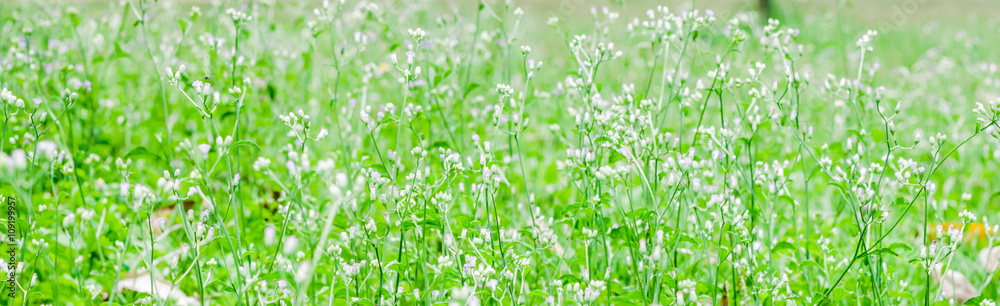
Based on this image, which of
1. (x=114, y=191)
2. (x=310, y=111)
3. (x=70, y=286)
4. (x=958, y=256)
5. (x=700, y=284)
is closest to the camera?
(x=114, y=191)

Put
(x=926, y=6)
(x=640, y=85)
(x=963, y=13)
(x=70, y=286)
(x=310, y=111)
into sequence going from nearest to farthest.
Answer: (x=70, y=286) < (x=310, y=111) < (x=640, y=85) < (x=963, y=13) < (x=926, y=6)

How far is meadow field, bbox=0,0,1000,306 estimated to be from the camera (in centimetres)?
172

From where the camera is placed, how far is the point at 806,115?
13.4 ft

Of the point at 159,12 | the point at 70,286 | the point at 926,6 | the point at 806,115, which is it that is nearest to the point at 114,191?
the point at 70,286

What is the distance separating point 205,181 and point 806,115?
10.7 ft

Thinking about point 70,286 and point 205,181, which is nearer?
point 205,181

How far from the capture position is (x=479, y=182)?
2.10 metres

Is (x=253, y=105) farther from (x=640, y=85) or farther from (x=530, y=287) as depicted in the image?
(x=640, y=85)

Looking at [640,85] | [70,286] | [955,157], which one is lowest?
[70,286]

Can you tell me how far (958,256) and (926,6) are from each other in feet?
34.4

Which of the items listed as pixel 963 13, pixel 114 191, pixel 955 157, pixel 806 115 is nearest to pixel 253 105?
pixel 114 191

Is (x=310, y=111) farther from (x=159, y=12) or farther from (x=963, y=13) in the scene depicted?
(x=963, y=13)

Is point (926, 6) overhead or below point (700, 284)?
overhead

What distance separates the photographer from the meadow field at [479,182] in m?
1.72
